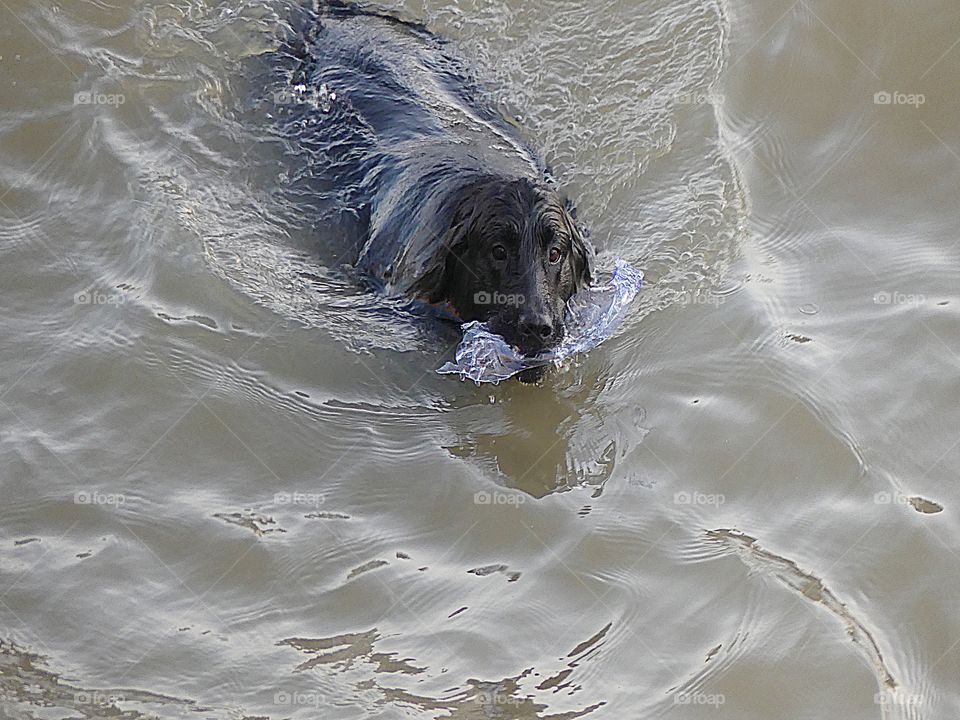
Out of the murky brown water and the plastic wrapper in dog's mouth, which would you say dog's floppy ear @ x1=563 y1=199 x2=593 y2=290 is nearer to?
the plastic wrapper in dog's mouth

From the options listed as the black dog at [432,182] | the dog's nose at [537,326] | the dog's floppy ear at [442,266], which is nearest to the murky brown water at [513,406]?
the dog's floppy ear at [442,266]

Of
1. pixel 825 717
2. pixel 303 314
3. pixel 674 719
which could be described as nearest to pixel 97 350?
pixel 303 314

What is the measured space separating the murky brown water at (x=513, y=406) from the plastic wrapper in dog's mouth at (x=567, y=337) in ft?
0.36

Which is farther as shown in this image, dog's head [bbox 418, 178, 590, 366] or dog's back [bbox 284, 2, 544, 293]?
dog's back [bbox 284, 2, 544, 293]

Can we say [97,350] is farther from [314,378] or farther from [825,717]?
[825,717]

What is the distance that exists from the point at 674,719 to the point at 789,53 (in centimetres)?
530

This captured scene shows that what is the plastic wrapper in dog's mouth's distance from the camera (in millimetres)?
5969

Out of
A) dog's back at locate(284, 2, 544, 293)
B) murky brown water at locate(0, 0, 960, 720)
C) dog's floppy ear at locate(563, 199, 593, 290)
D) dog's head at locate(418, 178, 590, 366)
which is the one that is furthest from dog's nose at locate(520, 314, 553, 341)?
dog's back at locate(284, 2, 544, 293)

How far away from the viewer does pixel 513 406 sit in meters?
5.95

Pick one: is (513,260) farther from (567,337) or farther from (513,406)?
(513,406)

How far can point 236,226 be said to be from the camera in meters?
7.04

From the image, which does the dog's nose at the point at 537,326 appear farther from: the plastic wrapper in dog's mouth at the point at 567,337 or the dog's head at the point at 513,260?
the plastic wrapper in dog's mouth at the point at 567,337

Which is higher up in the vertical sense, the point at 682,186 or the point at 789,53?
the point at 789,53

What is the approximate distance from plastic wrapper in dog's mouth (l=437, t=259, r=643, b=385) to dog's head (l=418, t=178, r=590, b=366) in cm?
7
